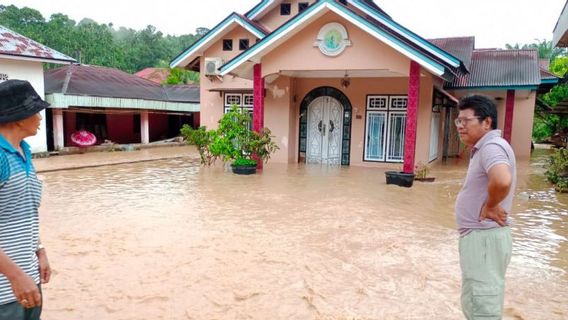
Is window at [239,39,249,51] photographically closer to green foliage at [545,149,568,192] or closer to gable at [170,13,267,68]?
gable at [170,13,267,68]

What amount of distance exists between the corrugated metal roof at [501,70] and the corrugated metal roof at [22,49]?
41.4 feet

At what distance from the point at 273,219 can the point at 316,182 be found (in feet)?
11.3

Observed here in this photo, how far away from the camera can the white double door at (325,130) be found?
12617 mm

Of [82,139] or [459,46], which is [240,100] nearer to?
[82,139]

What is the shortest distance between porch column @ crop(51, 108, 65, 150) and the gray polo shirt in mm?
15126

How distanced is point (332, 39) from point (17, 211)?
8.69 m

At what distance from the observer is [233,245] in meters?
4.91

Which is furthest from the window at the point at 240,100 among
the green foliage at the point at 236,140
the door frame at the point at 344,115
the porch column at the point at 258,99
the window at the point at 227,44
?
the green foliage at the point at 236,140

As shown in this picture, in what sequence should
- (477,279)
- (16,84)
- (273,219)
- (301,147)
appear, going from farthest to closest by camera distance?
(301,147) < (273,219) < (477,279) < (16,84)

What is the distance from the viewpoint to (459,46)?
16.2 metres

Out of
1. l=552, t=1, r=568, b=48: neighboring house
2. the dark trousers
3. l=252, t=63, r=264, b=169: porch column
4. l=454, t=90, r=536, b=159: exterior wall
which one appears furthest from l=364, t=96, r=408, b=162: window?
the dark trousers

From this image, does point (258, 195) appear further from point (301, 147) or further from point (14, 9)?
point (14, 9)

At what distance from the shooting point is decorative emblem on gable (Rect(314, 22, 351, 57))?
9672 millimetres

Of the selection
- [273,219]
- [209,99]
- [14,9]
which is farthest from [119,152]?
[14,9]
